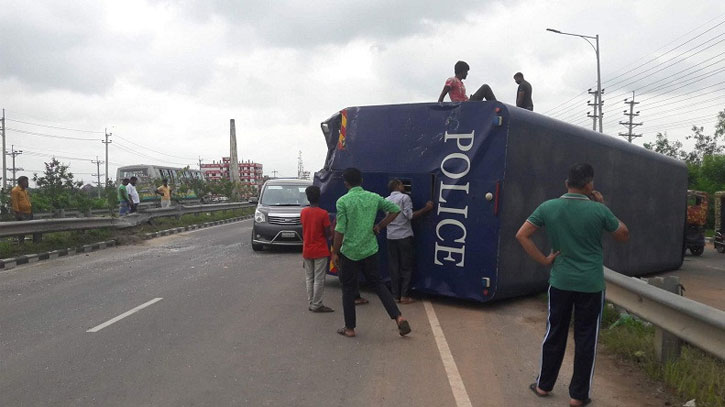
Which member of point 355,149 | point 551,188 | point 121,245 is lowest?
point 121,245

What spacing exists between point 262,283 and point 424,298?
9.61ft

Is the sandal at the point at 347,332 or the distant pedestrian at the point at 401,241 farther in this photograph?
the distant pedestrian at the point at 401,241

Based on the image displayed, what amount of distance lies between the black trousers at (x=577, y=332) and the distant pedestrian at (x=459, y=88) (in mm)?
5050

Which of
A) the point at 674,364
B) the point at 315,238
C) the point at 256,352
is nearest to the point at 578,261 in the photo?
the point at 674,364

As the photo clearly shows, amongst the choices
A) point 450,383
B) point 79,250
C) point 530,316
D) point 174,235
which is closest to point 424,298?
point 530,316

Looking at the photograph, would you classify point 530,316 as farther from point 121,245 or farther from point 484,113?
point 121,245

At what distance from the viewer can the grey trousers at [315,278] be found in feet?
23.6

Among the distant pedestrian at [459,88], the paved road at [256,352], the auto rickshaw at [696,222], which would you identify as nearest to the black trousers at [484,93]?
the distant pedestrian at [459,88]

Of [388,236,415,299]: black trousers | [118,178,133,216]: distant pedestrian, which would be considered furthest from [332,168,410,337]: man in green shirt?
[118,178,133,216]: distant pedestrian

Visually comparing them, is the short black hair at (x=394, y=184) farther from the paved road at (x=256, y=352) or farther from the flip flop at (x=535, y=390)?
the flip flop at (x=535, y=390)

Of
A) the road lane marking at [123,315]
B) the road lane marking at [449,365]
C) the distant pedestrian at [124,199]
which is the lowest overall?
the road lane marking at [123,315]

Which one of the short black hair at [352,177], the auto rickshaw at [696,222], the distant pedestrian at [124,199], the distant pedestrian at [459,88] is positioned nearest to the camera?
the short black hair at [352,177]

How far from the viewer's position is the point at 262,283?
31.4 feet

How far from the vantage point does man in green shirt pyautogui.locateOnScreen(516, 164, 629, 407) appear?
4121 mm
